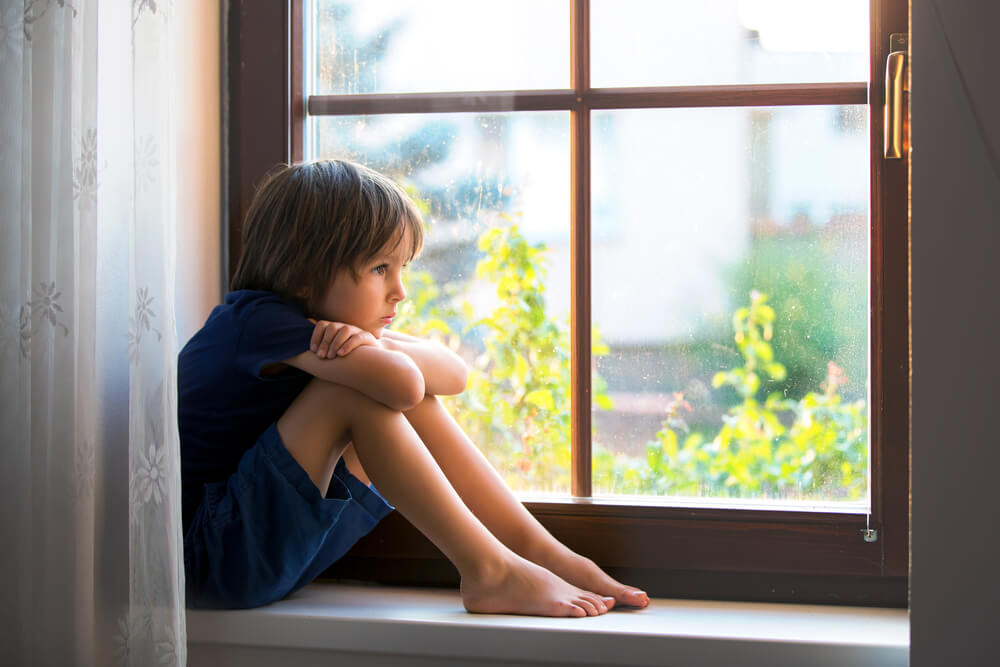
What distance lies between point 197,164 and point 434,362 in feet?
1.62

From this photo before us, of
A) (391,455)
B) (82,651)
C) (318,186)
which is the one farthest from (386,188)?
(82,651)

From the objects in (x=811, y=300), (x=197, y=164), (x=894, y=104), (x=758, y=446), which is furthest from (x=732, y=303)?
(x=197, y=164)

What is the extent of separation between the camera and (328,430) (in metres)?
1.09

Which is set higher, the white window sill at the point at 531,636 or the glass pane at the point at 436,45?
the glass pane at the point at 436,45

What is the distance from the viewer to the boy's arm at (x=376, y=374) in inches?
42.3

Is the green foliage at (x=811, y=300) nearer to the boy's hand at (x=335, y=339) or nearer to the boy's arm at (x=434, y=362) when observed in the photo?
the boy's arm at (x=434, y=362)

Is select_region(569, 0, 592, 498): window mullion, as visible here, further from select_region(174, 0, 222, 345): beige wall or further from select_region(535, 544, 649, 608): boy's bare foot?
select_region(174, 0, 222, 345): beige wall

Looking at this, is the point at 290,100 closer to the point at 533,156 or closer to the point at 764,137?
the point at 533,156

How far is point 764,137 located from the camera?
4.20 feet

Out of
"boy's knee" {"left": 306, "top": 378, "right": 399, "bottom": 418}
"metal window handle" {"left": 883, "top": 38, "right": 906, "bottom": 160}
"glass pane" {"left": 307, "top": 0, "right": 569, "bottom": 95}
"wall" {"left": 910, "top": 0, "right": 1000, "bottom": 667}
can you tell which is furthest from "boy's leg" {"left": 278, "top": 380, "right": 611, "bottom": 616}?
"metal window handle" {"left": 883, "top": 38, "right": 906, "bottom": 160}

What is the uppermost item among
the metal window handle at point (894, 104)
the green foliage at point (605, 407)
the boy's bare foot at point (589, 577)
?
the metal window handle at point (894, 104)

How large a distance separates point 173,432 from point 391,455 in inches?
10.7

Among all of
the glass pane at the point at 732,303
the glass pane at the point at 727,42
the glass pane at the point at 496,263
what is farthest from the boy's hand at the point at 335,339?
the glass pane at the point at 727,42

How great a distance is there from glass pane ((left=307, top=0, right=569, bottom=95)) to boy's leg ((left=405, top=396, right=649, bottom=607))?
0.55m
